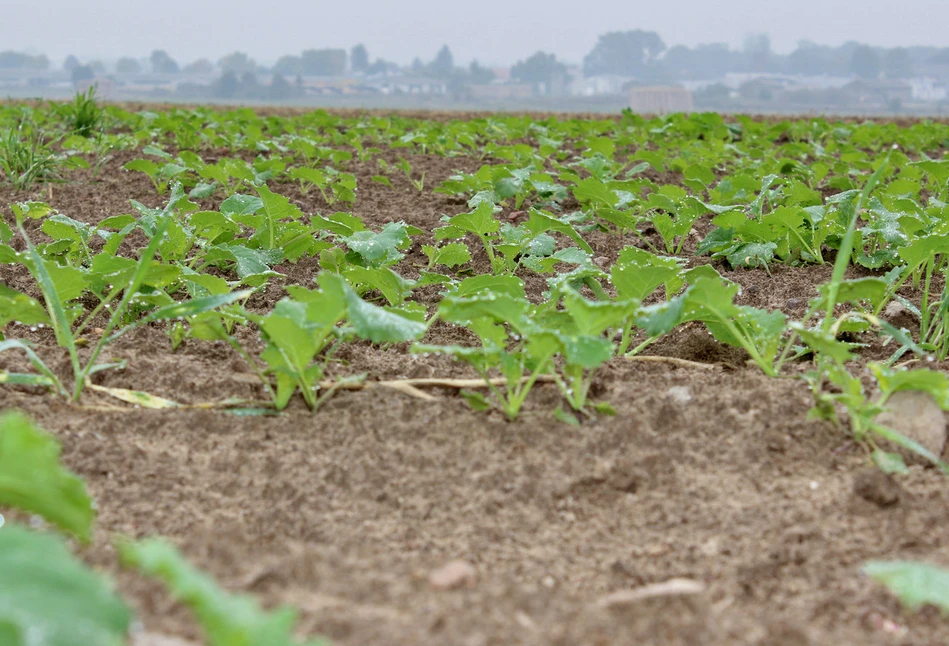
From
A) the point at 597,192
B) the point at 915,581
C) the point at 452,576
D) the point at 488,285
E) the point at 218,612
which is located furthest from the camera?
the point at 597,192

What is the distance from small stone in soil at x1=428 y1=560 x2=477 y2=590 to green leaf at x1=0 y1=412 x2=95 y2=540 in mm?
457

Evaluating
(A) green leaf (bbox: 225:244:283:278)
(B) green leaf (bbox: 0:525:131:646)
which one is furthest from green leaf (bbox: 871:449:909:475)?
(A) green leaf (bbox: 225:244:283:278)

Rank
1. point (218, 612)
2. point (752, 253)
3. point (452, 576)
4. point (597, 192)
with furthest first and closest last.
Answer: point (597, 192), point (752, 253), point (452, 576), point (218, 612)

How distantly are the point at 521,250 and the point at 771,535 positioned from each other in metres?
1.59

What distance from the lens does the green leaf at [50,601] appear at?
2.75ft

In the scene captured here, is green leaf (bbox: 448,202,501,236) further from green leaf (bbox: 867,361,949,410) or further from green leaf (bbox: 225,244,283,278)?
green leaf (bbox: 867,361,949,410)

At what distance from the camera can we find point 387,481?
153cm

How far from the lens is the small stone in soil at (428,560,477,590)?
122cm

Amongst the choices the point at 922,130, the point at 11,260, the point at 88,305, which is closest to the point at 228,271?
the point at 88,305

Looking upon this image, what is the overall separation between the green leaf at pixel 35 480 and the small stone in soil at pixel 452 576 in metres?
0.46

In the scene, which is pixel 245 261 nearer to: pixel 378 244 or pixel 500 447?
pixel 378 244

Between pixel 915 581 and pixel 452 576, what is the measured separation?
58 cm

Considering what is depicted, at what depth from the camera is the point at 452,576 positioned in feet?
4.06

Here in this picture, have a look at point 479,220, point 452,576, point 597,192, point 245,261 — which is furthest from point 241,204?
point 452,576
